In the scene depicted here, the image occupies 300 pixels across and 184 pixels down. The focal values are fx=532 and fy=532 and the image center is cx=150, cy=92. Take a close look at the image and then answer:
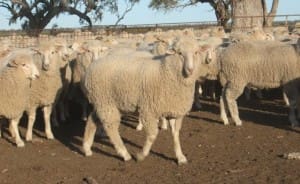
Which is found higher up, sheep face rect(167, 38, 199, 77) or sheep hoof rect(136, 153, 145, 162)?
sheep face rect(167, 38, 199, 77)

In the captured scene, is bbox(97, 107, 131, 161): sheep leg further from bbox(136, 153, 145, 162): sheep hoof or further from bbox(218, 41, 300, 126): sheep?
bbox(218, 41, 300, 126): sheep

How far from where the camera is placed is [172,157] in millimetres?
7996

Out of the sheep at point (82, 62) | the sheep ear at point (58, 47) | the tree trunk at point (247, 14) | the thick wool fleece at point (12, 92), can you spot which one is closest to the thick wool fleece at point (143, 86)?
the thick wool fleece at point (12, 92)

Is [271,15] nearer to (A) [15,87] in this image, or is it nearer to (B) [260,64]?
(B) [260,64]

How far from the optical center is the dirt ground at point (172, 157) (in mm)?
6926

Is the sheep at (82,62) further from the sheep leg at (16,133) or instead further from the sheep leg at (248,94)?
the sheep leg at (248,94)

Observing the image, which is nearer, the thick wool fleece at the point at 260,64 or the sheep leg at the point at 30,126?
the sheep leg at the point at 30,126

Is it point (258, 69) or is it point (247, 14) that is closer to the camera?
point (258, 69)

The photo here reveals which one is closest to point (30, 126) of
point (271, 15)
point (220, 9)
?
point (271, 15)

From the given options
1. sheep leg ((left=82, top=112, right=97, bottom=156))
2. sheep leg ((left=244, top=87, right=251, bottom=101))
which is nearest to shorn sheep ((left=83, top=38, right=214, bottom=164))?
sheep leg ((left=82, top=112, right=97, bottom=156))

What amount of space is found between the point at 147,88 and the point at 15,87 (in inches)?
111

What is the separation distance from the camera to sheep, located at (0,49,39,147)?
9156 mm

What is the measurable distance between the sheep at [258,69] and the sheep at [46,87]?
10.7ft

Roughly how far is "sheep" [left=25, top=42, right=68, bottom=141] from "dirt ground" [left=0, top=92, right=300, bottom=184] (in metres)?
0.39
